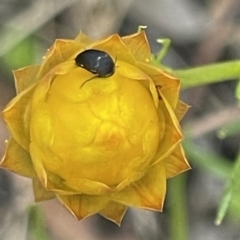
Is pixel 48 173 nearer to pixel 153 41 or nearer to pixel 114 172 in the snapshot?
pixel 114 172

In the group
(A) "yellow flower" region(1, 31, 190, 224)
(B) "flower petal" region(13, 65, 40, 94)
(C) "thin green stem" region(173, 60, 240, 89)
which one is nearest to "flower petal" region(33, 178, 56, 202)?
(A) "yellow flower" region(1, 31, 190, 224)

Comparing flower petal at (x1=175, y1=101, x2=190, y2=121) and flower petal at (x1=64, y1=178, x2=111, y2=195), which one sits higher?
flower petal at (x1=175, y1=101, x2=190, y2=121)

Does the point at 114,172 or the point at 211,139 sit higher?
the point at 114,172

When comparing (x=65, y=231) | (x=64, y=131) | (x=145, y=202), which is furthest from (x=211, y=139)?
(x=64, y=131)

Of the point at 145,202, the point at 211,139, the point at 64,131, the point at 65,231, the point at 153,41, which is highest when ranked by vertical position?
the point at 64,131

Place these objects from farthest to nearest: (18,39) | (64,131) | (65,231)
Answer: (65,231) → (18,39) → (64,131)

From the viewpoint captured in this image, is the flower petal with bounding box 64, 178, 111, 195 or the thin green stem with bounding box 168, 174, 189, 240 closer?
the flower petal with bounding box 64, 178, 111, 195

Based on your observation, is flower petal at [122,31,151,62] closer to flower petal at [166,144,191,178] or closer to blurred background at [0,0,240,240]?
flower petal at [166,144,191,178]
